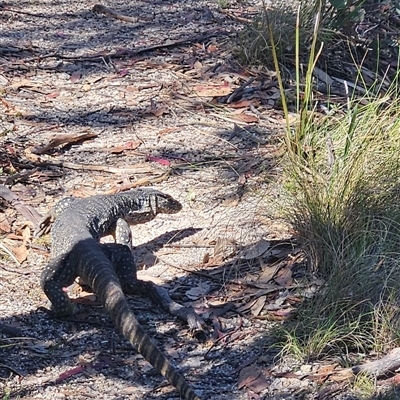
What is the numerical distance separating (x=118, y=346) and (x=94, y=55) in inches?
189

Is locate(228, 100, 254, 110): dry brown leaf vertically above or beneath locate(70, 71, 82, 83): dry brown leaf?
beneath

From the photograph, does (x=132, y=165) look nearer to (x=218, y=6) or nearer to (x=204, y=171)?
(x=204, y=171)

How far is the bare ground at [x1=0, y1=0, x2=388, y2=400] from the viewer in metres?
4.96

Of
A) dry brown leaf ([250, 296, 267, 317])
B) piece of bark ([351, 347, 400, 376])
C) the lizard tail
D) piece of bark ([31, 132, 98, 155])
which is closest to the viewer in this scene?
the lizard tail

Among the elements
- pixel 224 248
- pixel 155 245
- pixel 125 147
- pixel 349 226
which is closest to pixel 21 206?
pixel 155 245

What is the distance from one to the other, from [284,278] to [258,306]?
327 mm

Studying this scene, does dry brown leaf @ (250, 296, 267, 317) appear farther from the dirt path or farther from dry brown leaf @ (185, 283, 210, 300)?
dry brown leaf @ (185, 283, 210, 300)

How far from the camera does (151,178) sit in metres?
7.18

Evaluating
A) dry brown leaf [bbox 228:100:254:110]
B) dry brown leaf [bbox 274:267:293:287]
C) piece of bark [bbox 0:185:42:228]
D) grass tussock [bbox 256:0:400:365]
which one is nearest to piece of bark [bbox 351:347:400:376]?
grass tussock [bbox 256:0:400:365]

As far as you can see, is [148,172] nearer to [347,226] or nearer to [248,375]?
[347,226]

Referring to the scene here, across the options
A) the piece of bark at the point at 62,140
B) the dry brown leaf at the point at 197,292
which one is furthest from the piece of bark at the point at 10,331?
the piece of bark at the point at 62,140

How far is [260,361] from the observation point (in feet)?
16.4

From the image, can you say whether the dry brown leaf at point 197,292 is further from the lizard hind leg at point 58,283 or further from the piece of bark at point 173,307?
the lizard hind leg at point 58,283

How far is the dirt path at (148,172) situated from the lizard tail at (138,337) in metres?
0.11
